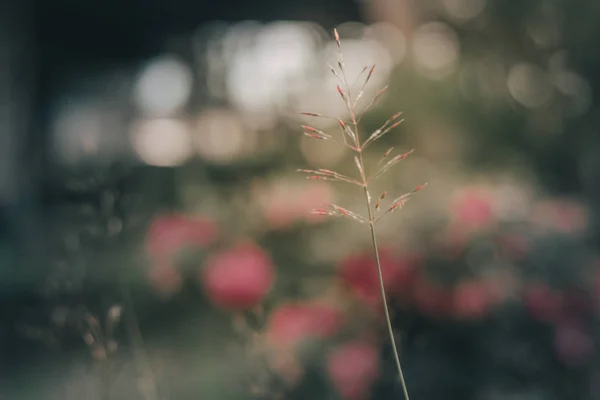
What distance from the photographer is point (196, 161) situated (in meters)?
3.29

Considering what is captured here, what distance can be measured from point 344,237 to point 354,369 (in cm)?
68

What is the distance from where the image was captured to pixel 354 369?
4.16ft

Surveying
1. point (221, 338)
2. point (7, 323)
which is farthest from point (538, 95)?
point (7, 323)

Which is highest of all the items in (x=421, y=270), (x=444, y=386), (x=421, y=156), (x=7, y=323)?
(x=421, y=156)

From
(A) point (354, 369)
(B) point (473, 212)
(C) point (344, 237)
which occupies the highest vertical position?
(B) point (473, 212)

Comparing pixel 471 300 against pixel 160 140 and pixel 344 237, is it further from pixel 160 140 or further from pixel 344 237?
pixel 160 140

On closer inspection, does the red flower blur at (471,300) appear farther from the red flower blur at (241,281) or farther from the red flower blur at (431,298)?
the red flower blur at (241,281)

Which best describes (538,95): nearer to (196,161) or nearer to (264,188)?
(264,188)

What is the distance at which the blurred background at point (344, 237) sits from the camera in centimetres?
128

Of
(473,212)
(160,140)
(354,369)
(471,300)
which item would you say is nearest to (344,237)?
(473,212)

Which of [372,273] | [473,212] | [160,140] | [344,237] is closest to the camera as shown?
[372,273]

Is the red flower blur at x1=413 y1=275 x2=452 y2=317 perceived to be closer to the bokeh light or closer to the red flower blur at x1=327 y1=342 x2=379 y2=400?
the red flower blur at x1=327 y1=342 x2=379 y2=400

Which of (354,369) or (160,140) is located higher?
(160,140)

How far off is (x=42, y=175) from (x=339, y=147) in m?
2.52
